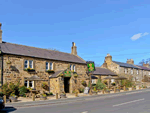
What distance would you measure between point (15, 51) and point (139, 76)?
3769 cm

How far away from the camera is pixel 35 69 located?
24.3m

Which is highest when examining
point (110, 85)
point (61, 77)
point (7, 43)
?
point (7, 43)

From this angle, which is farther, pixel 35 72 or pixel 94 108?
pixel 35 72

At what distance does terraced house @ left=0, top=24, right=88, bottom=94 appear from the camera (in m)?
21.7

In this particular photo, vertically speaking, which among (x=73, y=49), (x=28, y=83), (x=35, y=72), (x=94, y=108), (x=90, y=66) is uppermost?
(x=73, y=49)

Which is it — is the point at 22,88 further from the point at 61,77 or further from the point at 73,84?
the point at 73,84

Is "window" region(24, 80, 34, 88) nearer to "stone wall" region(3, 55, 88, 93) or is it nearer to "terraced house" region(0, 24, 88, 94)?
"terraced house" region(0, 24, 88, 94)

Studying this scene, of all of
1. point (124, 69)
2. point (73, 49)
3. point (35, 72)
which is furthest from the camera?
point (124, 69)

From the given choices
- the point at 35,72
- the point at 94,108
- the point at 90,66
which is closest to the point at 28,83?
the point at 35,72

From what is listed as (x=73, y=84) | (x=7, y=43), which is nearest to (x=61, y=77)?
(x=73, y=84)

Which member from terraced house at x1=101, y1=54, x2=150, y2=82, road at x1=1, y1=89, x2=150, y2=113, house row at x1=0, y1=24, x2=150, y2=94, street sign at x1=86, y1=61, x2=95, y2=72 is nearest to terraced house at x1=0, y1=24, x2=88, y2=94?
house row at x1=0, y1=24, x2=150, y2=94

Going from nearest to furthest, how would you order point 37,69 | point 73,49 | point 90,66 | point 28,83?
point 28,83
point 37,69
point 90,66
point 73,49

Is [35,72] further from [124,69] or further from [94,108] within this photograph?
[124,69]

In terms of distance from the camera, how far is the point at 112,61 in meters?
44.9
